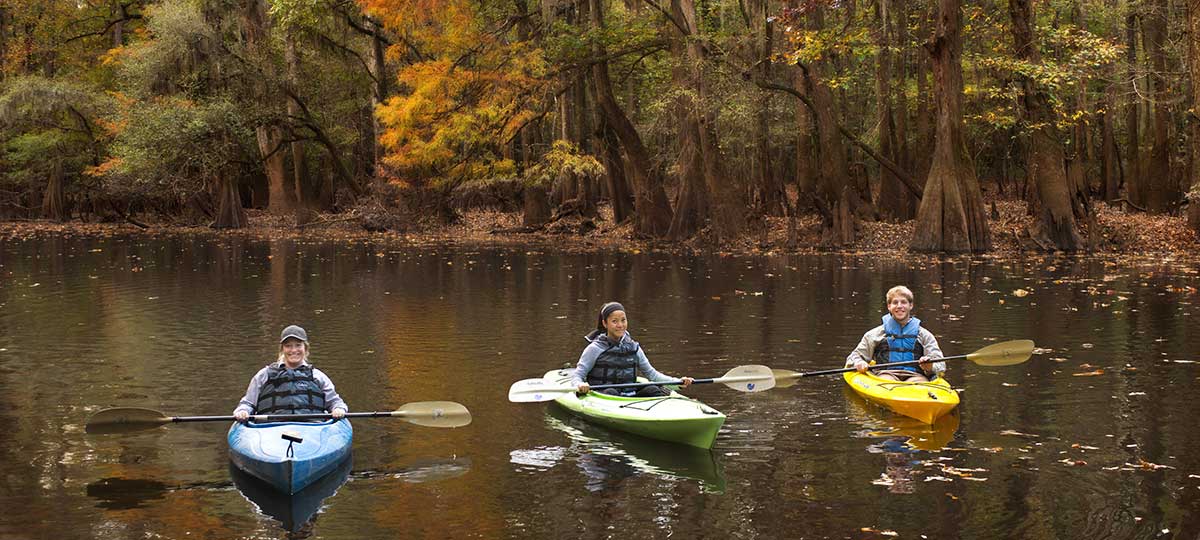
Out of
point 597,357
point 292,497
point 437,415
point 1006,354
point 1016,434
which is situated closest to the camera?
point 292,497

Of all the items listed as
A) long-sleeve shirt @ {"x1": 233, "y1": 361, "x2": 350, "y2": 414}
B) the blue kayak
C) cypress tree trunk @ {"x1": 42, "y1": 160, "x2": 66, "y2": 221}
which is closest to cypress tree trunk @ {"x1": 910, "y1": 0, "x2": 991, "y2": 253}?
long-sleeve shirt @ {"x1": 233, "y1": 361, "x2": 350, "y2": 414}

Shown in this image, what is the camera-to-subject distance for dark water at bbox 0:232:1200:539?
25.2 ft

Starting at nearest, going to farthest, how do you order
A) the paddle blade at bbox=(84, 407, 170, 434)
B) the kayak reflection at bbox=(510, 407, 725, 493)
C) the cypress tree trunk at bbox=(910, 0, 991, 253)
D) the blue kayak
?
the blue kayak → the kayak reflection at bbox=(510, 407, 725, 493) → the paddle blade at bbox=(84, 407, 170, 434) → the cypress tree trunk at bbox=(910, 0, 991, 253)

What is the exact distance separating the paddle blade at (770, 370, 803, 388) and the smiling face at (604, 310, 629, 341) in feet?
5.74

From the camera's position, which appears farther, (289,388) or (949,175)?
(949,175)

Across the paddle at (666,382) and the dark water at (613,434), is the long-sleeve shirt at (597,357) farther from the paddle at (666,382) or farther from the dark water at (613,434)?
the dark water at (613,434)

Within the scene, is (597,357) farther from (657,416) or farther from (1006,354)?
(1006,354)

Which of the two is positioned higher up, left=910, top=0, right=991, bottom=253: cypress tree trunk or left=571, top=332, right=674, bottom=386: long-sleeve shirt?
left=910, top=0, right=991, bottom=253: cypress tree trunk

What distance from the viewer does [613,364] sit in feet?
35.9

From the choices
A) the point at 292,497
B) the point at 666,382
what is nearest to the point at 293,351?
the point at 292,497

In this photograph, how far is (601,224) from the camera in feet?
138

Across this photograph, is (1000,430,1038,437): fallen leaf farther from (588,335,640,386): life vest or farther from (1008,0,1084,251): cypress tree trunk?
(1008,0,1084,251): cypress tree trunk

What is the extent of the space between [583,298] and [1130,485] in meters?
13.2

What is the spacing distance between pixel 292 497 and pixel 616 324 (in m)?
3.41
